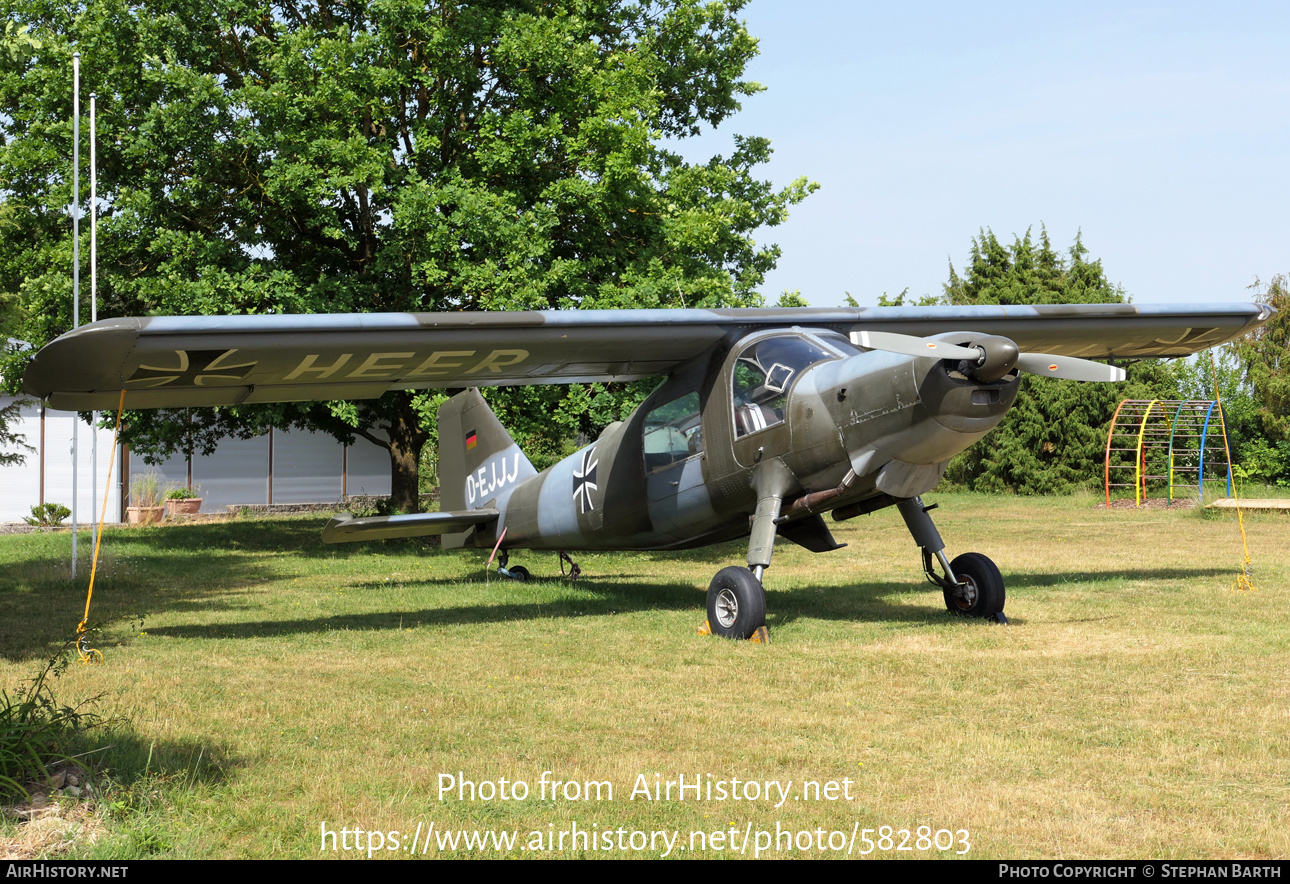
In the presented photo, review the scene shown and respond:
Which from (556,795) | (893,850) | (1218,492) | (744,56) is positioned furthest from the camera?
(1218,492)

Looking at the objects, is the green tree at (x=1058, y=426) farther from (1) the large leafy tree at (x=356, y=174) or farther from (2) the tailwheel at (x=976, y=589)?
(2) the tailwheel at (x=976, y=589)

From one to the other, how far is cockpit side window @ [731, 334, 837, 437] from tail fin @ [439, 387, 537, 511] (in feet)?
15.6

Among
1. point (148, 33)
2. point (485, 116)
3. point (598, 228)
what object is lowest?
point (598, 228)

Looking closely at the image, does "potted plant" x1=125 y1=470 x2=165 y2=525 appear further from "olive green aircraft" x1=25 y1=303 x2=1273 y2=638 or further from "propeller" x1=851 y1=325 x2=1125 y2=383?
"propeller" x1=851 y1=325 x2=1125 y2=383

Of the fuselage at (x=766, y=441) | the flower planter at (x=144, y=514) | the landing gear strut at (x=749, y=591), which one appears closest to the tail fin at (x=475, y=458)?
the fuselage at (x=766, y=441)

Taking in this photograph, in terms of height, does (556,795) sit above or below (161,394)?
below

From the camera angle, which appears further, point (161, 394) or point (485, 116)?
point (485, 116)

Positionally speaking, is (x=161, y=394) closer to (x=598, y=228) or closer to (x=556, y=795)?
(x=556, y=795)

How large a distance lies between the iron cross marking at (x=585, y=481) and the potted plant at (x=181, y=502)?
20.2m

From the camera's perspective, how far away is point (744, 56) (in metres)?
22.6

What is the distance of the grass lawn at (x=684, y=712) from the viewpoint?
4.57 metres
